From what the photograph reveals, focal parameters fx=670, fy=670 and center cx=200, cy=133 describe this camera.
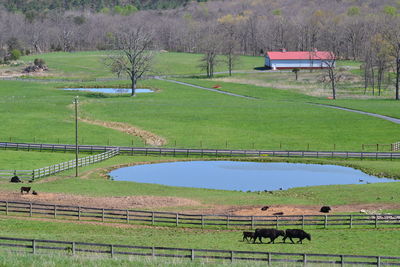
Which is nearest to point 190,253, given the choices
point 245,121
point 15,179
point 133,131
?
point 15,179

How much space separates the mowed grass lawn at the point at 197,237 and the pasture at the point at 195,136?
0.06 m

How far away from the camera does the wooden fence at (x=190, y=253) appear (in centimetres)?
3303

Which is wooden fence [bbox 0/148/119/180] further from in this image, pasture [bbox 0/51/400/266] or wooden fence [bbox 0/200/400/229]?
wooden fence [bbox 0/200/400/229]

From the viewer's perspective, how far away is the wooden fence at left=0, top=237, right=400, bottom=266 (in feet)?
108

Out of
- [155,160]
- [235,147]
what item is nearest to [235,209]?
[155,160]

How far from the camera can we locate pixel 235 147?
281ft

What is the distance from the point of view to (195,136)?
9306 centimetres

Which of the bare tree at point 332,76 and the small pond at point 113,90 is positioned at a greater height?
the bare tree at point 332,76

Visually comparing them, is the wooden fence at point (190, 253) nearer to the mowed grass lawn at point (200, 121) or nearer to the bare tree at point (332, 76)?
the mowed grass lawn at point (200, 121)

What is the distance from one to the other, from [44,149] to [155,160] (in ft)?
48.2

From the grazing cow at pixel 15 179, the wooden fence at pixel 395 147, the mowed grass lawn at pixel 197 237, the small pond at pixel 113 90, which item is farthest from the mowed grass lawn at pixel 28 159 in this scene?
the small pond at pixel 113 90

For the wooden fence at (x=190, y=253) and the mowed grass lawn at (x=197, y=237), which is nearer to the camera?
the wooden fence at (x=190, y=253)

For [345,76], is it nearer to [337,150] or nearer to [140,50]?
[140,50]

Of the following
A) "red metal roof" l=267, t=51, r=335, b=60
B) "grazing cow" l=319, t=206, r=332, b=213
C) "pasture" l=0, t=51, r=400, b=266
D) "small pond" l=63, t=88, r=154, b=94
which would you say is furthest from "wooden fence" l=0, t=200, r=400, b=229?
"red metal roof" l=267, t=51, r=335, b=60
